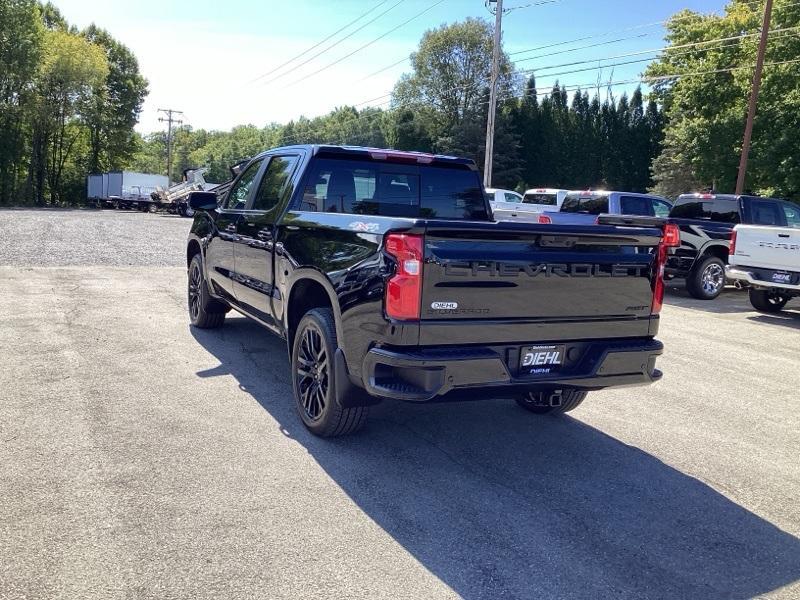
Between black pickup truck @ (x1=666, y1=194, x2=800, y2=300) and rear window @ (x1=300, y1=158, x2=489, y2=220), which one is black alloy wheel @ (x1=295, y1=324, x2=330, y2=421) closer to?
rear window @ (x1=300, y1=158, x2=489, y2=220)

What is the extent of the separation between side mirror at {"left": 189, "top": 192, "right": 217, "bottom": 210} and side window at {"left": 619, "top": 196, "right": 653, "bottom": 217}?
32.7ft

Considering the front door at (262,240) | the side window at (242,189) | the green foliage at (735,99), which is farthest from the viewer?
the green foliage at (735,99)

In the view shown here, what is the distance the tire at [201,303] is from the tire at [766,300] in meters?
9.34

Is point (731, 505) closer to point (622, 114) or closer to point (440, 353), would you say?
point (440, 353)

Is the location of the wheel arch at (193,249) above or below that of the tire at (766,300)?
above

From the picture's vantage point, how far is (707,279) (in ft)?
45.1

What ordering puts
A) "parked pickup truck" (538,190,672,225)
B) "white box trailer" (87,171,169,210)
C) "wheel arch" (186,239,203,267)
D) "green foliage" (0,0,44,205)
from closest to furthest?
"wheel arch" (186,239,203,267) → "parked pickup truck" (538,190,672,225) → "green foliage" (0,0,44,205) → "white box trailer" (87,171,169,210)

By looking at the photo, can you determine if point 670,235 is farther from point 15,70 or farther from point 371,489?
point 15,70

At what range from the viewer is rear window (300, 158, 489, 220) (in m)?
5.50

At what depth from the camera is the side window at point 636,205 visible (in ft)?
Answer: 48.1

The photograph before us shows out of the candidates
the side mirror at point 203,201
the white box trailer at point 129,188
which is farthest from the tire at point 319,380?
the white box trailer at point 129,188

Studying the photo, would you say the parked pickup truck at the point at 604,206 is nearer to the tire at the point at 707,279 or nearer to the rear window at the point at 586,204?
the rear window at the point at 586,204

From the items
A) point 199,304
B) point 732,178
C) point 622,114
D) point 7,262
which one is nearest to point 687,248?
point 199,304

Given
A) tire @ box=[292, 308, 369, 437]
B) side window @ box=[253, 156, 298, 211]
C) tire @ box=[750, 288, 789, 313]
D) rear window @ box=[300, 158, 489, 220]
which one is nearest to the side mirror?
side window @ box=[253, 156, 298, 211]
